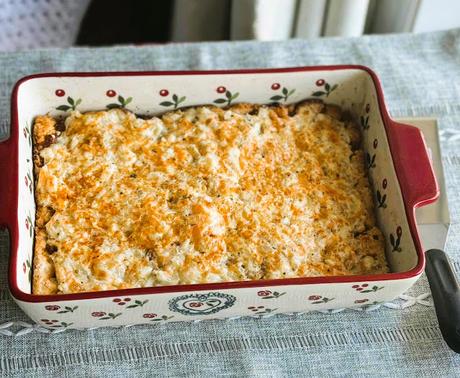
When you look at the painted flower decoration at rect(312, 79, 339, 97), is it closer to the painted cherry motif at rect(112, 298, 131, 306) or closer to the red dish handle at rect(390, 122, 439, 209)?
the red dish handle at rect(390, 122, 439, 209)

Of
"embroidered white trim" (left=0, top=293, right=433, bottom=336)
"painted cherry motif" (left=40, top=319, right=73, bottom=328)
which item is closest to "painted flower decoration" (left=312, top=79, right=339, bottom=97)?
"embroidered white trim" (left=0, top=293, right=433, bottom=336)

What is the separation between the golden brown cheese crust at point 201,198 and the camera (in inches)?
42.7

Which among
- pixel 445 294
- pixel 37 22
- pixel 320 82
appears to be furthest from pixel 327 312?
pixel 37 22

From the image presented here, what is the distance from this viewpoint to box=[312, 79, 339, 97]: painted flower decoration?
4.17 ft

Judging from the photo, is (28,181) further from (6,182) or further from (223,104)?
(223,104)

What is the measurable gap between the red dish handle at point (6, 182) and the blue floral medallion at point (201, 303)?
0.28 m

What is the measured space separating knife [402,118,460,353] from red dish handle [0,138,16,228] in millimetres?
693

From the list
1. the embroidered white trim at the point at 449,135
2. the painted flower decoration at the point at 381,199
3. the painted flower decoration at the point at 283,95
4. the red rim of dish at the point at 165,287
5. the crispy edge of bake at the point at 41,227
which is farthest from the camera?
the embroidered white trim at the point at 449,135

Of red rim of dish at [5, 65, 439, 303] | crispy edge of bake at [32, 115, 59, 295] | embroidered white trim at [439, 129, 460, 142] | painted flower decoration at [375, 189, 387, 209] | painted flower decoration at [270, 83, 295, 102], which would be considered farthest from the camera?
embroidered white trim at [439, 129, 460, 142]

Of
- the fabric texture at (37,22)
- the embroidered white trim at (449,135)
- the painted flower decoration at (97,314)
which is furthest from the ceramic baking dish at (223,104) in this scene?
the fabric texture at (37,22)

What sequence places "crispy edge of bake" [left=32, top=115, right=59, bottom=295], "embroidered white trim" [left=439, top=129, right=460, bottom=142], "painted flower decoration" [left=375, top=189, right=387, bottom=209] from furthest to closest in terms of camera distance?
1. "embroidered white trim" [left=439, top=129, right=460, bottom=142]
2. "painted flower decoration" [left=375, top=189, right=387, bottom=209]
3. "crispy edge of bake" [left=32, top=115, right=59, bottom=295]

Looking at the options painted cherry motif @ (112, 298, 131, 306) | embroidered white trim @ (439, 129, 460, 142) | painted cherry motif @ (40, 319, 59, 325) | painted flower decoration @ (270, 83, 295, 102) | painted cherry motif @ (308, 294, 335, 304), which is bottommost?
painted cherry motif @ (40, 319, 59, 325)

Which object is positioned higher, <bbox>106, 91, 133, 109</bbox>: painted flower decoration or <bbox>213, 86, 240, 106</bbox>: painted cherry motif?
<bbox>213, 86, 240, 106</bbox>: painted cherry motif

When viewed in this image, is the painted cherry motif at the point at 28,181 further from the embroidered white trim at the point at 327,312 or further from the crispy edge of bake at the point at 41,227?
the embroidered white trim at the point at 327,312
